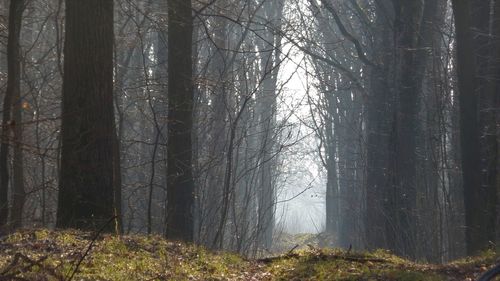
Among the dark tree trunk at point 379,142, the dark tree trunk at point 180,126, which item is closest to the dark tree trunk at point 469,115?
the dark tree trunk at point 180,126

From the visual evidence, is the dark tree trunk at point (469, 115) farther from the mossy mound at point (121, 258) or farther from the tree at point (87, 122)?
the tree at point (87, 122)

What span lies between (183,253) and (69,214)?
201 centimetres

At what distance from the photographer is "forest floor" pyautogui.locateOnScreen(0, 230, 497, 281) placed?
6969 mm

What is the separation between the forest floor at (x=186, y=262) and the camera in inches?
274


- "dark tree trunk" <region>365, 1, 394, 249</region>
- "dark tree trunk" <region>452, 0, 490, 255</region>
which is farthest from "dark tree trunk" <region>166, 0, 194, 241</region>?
"dark tree trunk" <region>365, 1, 394, 249</region>

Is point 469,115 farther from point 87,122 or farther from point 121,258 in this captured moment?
point 121,258

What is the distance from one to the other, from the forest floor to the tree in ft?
3.64

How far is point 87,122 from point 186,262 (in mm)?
2710

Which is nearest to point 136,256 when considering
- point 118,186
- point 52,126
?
point 118,186

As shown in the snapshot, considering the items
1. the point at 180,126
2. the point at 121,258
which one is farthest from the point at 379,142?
the point at 121,258

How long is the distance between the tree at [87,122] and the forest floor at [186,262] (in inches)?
43.7

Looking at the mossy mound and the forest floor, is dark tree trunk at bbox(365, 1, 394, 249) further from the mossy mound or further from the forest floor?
the mossy mound

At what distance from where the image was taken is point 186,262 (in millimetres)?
7926

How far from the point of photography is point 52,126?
1752cm
